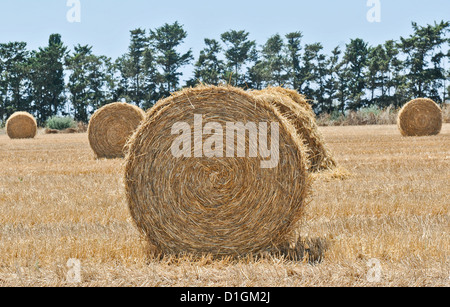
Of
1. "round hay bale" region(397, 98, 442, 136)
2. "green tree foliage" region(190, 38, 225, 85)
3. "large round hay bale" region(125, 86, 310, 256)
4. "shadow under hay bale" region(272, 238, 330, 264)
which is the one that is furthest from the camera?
"green tree foliage" region(190, 38, 225, 85)

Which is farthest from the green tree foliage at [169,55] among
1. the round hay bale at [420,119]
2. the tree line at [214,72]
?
the round hay bale at [420,119]

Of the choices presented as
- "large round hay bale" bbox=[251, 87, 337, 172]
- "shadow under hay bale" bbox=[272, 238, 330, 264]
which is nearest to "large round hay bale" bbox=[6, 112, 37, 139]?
"large round hay bale" bbox=[251, 87, 337, 172]

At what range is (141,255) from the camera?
14.8ft

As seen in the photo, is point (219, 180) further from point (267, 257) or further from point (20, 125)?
point (20, 125)

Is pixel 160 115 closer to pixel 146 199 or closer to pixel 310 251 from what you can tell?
pixel 146 199

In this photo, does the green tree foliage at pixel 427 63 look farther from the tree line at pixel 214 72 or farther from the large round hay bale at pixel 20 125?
the large round hay bale at pixel 20 125

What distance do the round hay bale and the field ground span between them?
1126cm

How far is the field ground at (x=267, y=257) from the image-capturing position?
3.95m

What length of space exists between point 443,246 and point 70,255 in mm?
3093

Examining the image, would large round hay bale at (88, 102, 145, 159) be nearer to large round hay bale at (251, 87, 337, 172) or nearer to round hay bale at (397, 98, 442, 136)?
large round hay bale at (251, 87, 337, 172)

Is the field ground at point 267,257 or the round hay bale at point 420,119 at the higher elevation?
the round hay bale at point 420,119

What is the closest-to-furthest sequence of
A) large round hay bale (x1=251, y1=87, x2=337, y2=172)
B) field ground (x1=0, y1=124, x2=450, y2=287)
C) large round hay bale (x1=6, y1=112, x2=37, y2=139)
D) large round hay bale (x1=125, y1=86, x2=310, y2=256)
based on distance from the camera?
1. field ground (x1=0, y1=124, x2=450, y2=287)
2. large round hay bale (x1=125, y1=86, x2=310, y2=256)
3. large round hay bale (x1=251, y1=87, x2=337, y2=172)
4. large round hay bale (x1=6, y1=112, x2=37, y2=139)

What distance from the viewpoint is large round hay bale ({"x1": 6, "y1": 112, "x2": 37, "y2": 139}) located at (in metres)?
26.1

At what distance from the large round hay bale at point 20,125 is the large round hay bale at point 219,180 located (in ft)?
Result: 76.4
